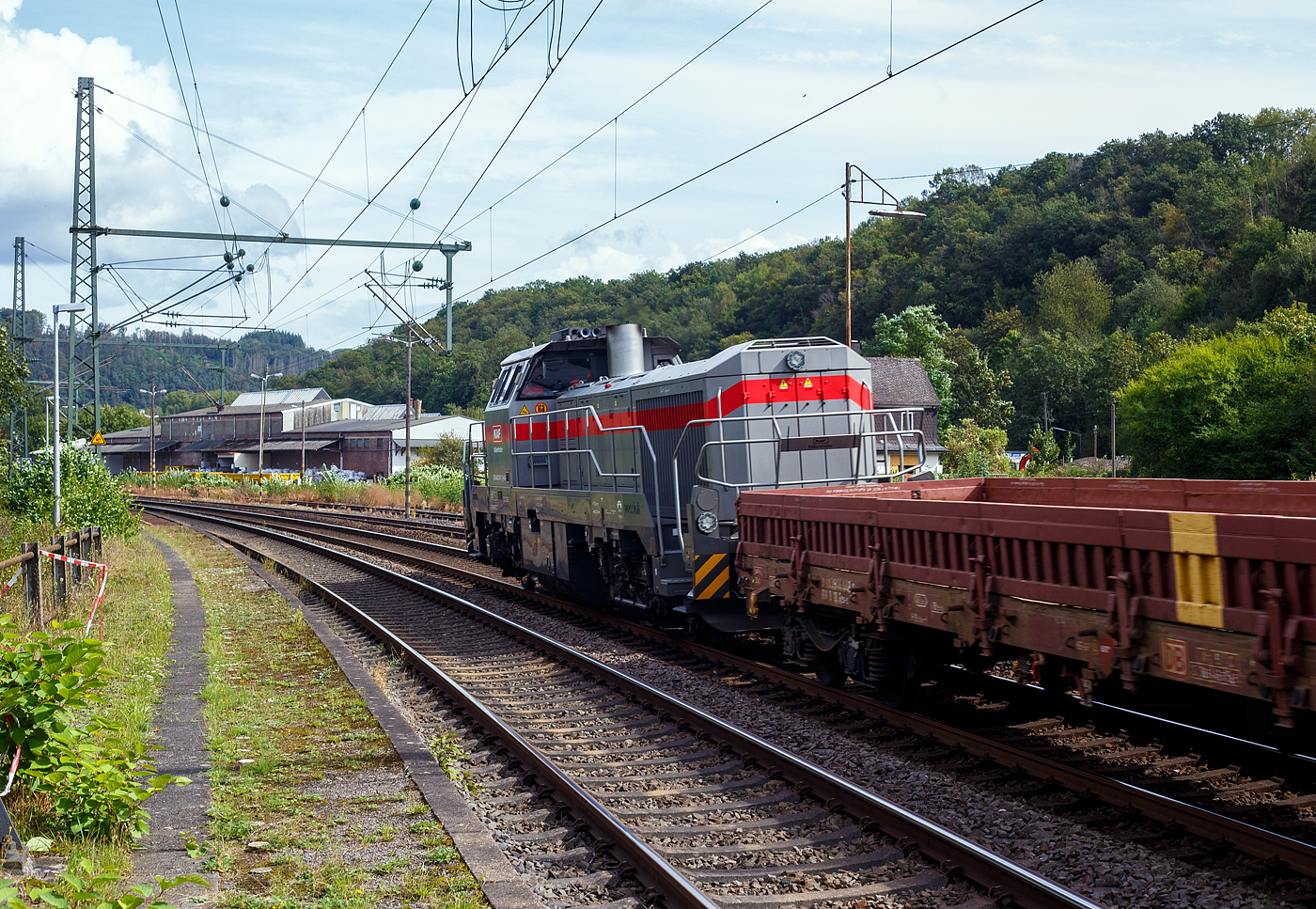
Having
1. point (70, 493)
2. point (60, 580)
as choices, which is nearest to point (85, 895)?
point (60, 580)

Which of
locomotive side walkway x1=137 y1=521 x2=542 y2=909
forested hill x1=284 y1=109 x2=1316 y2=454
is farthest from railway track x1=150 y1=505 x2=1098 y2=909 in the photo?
forested hill x1=284 y1=109 x2=1316 y2=454

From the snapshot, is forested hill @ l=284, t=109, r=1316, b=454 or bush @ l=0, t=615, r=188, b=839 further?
forested hill @ l=284, t=109, r=1316, b=454

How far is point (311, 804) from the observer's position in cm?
652

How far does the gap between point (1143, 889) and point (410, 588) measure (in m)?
14.8

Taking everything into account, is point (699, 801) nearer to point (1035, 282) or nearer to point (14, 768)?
point (14, 768)

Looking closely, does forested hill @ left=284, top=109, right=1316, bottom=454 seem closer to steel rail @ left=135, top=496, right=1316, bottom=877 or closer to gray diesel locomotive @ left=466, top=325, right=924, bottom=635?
gray diesel locomotive @ left=466, top=325, right=924, bottom=635

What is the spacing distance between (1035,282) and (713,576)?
275 feet

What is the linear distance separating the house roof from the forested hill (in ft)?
42.8

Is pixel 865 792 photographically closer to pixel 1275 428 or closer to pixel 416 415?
pixel 1275 428

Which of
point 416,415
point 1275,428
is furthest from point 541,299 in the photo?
point 1275,428

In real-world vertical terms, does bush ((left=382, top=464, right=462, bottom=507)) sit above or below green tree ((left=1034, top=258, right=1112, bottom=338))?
below

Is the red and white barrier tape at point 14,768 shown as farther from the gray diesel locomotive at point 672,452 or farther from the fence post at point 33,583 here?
the fence post at point 33,583

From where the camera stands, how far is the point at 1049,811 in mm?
5738

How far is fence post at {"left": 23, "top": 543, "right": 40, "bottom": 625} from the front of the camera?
11367mm
